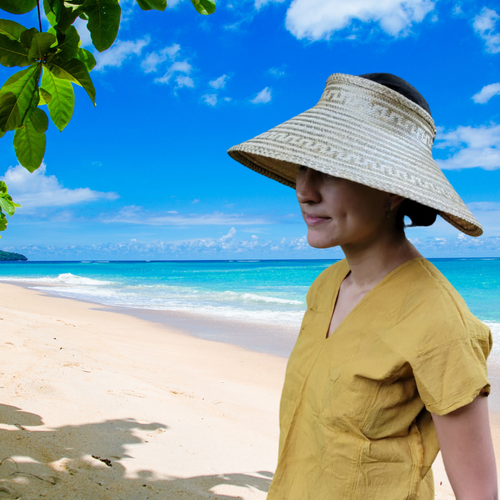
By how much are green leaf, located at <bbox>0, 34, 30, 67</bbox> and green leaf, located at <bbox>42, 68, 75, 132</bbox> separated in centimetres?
8

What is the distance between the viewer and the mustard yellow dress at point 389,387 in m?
0.88

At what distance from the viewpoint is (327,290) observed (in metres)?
1.33

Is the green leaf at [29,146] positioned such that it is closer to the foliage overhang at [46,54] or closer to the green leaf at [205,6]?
the foliage overhang at [46,54]

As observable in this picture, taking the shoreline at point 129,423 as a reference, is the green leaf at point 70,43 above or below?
above

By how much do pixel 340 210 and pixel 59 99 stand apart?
2.80 feet

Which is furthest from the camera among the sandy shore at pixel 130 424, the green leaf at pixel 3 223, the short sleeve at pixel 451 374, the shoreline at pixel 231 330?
the shoreline at pixel 231 330

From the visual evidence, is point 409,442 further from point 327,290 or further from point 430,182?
point 430,182

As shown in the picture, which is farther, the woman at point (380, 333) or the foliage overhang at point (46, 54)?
the foliage overhang at point (46, 54)

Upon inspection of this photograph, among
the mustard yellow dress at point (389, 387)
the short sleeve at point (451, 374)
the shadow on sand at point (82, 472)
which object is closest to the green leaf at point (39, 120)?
the mustard yellow dress at point (389, 387)

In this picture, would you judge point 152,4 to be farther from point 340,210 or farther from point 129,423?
point 129,423

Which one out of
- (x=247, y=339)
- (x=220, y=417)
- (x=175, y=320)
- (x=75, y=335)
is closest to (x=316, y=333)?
(x=220, y=417)

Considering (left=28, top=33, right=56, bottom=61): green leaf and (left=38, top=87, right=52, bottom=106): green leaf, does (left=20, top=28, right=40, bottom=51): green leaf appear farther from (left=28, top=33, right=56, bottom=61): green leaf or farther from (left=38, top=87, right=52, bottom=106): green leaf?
(left=38, top=87, right=52, bottom=106): green leaf

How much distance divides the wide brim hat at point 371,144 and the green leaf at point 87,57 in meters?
0.67

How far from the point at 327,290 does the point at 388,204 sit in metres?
0.36
